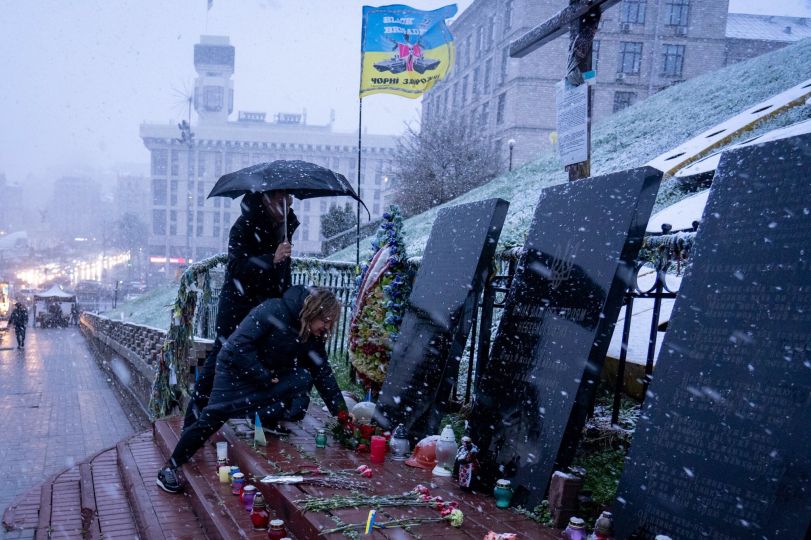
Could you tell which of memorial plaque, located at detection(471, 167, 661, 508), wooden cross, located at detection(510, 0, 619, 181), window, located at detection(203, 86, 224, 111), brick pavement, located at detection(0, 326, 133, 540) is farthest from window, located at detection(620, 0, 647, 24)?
window, located at detection(203, 86, 224, 111)

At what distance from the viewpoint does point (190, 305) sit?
24.3 feet

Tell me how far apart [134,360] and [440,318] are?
10.0 m

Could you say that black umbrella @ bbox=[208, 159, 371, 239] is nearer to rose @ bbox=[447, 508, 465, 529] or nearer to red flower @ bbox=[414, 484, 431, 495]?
red flower @ bbox=[414, 484, 431, 495]

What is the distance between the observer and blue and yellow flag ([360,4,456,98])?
8.15 meters

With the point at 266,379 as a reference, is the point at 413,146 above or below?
above

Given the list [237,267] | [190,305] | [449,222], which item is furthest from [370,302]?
[190,305]

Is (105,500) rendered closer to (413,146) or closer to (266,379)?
(266,379)

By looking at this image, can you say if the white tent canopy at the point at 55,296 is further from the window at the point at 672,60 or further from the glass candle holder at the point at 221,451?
the glass candle holder at the point at 221,451

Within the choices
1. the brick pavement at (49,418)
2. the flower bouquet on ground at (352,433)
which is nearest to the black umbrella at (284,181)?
the flower bouquet on ground at (352,433)

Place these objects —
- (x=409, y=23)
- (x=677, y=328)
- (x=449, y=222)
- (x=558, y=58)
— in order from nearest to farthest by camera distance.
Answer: (x=677, y=328)
(x=449, y=222)
(x=409, y=23)
(x=558, y=58)

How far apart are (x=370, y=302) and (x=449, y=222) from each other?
52.3 inches

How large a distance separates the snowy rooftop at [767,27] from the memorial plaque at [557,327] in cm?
4661

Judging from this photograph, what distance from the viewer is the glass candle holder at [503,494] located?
339 centimetres

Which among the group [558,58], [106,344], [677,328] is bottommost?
[106,344]
